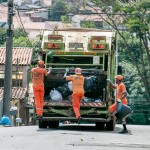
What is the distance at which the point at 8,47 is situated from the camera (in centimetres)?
3088

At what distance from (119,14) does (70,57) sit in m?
15.9

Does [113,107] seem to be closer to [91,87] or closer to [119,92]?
[119,92]

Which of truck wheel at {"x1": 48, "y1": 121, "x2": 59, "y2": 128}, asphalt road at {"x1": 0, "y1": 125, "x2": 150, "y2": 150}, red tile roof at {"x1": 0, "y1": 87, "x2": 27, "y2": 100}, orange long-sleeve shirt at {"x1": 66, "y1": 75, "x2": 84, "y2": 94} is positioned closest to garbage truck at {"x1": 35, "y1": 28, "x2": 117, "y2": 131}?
truck wheel at {"x1": 48, "y1": 121, "x2": 59, "y2": 128}

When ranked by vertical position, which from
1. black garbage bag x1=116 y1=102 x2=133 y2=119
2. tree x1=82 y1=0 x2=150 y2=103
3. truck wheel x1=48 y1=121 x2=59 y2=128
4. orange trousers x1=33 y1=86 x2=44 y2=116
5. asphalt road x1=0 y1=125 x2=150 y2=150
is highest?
tree x1=82 y1=0 x2=150 y2=103

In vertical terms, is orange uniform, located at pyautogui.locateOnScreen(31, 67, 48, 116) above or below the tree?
below

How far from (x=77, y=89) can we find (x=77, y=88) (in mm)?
32

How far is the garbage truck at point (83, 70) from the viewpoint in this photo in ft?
74.3

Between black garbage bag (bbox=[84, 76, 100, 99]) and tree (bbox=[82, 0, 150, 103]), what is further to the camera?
tree (bbox=[82, 0, 150, 103])

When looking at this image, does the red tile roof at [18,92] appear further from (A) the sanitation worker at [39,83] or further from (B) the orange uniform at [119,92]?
(B) the orange uniform at [119,92]

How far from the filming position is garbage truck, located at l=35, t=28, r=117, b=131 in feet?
74.3

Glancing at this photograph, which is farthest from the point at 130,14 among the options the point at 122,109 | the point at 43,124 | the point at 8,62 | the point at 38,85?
the point at 122,109

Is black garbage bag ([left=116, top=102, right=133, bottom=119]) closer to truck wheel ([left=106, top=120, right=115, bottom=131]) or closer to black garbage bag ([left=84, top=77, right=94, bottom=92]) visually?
black garbage bag ([left=84, top=77, right=94, bottom=92])

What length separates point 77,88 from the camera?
2202cm

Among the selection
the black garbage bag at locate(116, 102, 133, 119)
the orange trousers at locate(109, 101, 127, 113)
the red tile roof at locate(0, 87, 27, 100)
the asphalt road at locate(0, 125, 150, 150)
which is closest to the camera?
the asphalt road at locate(0, 125, 150, 150)
